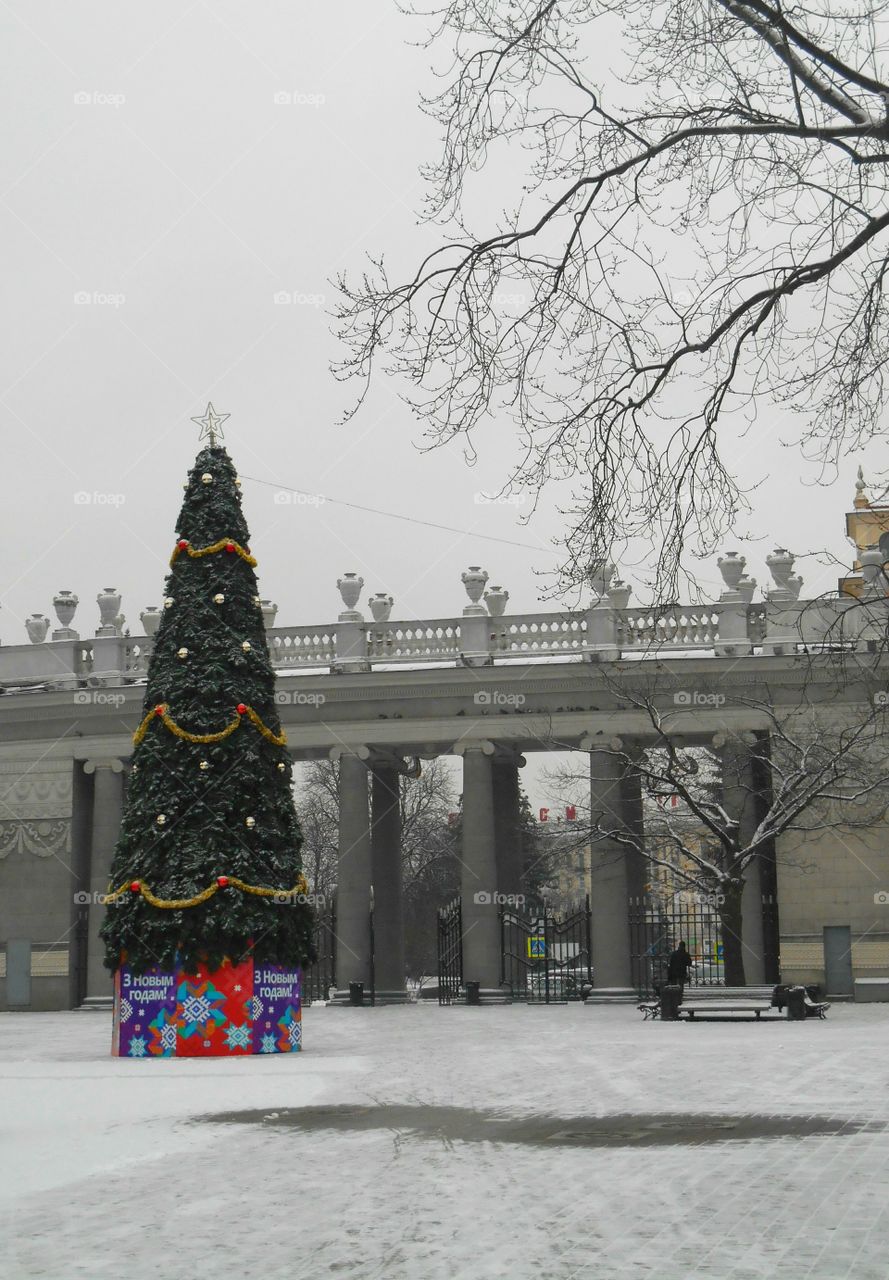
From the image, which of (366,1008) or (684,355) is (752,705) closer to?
(366,1008)

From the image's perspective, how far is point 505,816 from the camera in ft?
177

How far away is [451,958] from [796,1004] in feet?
70.4

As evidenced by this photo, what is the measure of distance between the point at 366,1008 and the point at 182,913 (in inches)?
870

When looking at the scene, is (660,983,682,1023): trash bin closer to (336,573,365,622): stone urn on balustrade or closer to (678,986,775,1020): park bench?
(678,986,775,1020): park bench

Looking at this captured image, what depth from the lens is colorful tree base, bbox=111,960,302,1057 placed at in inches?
1078

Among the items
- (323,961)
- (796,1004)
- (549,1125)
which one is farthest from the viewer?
(323,961)

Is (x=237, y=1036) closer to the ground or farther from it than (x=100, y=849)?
closer to the ground

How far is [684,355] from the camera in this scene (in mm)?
15383

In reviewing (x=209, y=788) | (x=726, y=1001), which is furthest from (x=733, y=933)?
(x=209, y=788)

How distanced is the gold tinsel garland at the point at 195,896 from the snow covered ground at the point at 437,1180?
3368mm

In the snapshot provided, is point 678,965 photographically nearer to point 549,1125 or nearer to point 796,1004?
point 796,1004

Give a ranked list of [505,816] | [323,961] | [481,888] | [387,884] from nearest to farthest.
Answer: [481,888] < [505,816] < [387,884] < [323,961]

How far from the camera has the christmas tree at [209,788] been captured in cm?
2752

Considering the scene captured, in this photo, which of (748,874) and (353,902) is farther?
(353,902)
